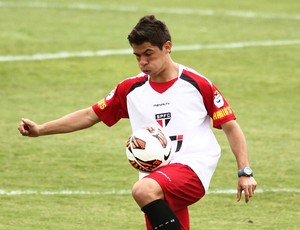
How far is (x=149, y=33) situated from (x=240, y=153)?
3.84 ft

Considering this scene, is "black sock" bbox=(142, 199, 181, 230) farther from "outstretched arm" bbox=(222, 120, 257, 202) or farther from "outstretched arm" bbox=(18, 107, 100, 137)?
"outstretched arm" bbox=(18, 107, 100, 137)

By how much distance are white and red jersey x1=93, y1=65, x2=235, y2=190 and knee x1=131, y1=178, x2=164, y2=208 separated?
43 cm

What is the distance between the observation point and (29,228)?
33.8 feet

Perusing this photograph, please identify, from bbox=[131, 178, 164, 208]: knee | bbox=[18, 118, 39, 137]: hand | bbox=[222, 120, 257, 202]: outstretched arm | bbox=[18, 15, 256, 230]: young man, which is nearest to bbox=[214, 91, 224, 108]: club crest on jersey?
bbox=[18, 15, 256, 230]: young man

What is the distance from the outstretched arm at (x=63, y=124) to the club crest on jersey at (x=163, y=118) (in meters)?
0.64

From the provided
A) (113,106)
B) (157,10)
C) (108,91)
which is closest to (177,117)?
(113,106)

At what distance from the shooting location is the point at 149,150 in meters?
8.61

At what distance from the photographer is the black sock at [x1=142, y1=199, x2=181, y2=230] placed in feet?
27.2

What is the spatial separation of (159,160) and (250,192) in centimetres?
76

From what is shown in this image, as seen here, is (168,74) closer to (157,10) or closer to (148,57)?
(148,57)

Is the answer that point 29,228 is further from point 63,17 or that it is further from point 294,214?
point 63,17

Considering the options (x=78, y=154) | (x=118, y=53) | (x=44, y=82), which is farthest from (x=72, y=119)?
(x=118, y=53)

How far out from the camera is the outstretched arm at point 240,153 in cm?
844

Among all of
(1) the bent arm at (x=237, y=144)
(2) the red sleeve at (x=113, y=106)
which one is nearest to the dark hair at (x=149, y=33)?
(2) the red sleeve at (x=113, y=106)
